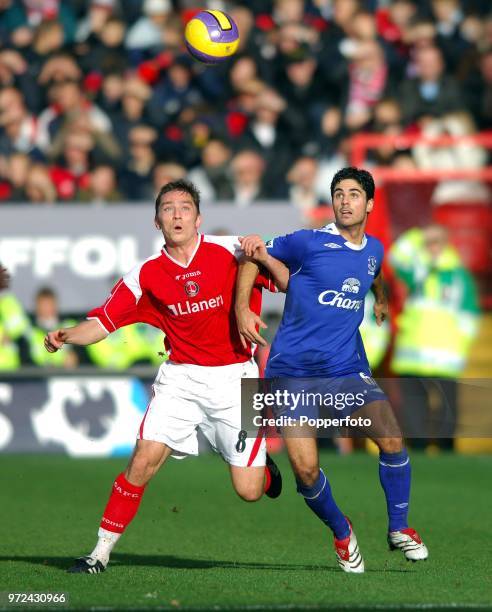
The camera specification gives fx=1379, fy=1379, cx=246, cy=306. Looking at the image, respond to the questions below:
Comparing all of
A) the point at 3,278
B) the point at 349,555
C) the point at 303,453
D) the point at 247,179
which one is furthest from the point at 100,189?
the point at 349,555

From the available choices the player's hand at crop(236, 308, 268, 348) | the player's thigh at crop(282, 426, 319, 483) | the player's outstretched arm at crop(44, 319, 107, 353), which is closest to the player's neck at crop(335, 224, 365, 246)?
the player's hand at crop(236, 308, 268, 348)

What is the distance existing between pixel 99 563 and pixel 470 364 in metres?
8.18

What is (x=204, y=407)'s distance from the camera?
8.09 meters

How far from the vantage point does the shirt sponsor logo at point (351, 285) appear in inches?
314

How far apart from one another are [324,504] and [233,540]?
6.05 ft

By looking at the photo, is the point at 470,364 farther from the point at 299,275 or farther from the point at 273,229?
the point at 299,275

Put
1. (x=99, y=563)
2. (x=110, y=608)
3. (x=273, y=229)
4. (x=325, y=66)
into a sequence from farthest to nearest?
1. (x=325, y=66)
2. (x=273, y=229)
3. (x=99, y=563)
4. (x=110, y=608)

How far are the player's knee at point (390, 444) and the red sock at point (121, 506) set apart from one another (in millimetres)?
1396

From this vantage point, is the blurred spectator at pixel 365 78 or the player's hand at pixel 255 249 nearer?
the player's hand at pixel 255 249

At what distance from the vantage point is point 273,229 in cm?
1520

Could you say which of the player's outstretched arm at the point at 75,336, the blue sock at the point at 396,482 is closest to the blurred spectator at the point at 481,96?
the blue sock at the point at 396,482

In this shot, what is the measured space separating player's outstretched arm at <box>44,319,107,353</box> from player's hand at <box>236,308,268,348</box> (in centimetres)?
82

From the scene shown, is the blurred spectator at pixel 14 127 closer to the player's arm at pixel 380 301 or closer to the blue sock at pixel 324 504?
the player's arm at pixel 380 301

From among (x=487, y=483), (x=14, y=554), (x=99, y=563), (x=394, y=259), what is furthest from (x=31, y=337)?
(x=99, y=563)
